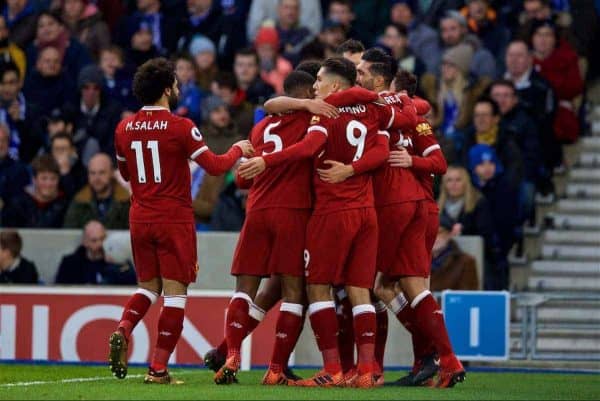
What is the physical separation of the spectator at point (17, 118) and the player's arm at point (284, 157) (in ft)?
29.1

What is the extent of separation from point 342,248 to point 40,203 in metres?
7.89

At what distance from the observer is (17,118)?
20.9 m

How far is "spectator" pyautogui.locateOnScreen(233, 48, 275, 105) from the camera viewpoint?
2011 cm

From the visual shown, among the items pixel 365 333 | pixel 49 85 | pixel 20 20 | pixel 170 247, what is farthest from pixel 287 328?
pixel 20 20

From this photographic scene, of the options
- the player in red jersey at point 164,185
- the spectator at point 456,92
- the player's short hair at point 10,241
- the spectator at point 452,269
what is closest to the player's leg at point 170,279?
the player in red jersey at point 164,185

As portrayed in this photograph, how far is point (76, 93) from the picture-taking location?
20922 mm

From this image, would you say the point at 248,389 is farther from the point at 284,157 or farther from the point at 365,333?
the point at 284,157

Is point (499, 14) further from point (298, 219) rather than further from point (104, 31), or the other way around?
point (298, 219)

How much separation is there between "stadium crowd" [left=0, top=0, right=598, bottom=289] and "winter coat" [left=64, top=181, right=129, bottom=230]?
0.07 ft

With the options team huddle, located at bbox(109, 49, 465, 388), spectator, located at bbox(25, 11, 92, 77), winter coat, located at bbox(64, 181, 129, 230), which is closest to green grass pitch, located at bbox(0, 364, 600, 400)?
team huddle, located at bbox(109, 49, 465, 388)

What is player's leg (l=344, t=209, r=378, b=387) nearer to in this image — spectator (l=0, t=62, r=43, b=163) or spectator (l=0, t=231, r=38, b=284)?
spectator (l=0, t=231, r=38, b=284)

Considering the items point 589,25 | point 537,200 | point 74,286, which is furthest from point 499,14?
point 74,286

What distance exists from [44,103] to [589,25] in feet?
22.1

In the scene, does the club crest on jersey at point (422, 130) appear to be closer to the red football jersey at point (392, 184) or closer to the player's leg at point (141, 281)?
the red football jersey at point (392, 184)
